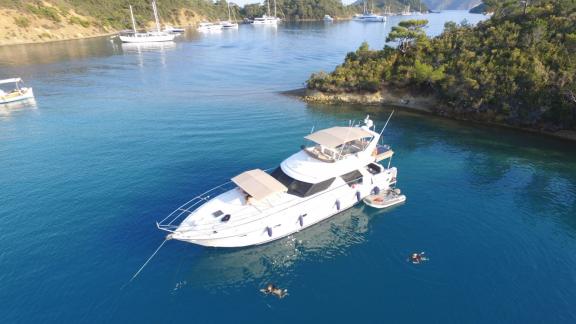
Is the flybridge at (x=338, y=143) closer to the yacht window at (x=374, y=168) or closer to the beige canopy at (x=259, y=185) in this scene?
the yacht window at (x=374, y=168)

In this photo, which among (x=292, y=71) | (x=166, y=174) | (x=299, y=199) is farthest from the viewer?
(x=292, y=71)

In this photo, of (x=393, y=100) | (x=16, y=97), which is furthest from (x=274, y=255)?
(x=16, y=97)

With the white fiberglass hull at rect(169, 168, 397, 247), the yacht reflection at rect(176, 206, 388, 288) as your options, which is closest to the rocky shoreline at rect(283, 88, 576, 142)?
the white fiberglass hull at rect(169, 168, 397, 247)

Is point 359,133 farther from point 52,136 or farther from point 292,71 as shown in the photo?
point 292,71

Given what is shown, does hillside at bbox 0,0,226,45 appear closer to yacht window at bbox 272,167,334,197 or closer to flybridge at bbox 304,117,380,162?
flybridge at bbox 304,117,380,162

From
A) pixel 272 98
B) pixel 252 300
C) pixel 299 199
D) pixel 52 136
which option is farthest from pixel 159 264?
pixel 272 98
